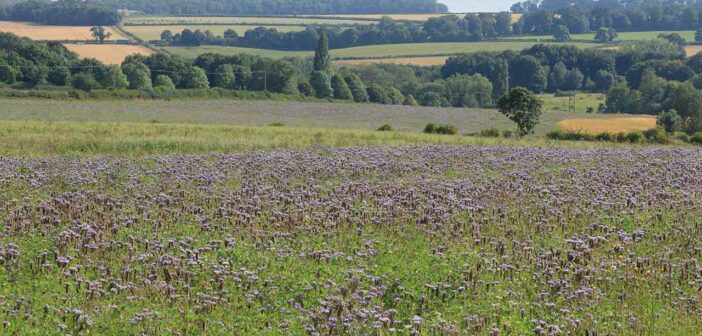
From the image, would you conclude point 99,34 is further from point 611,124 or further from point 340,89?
point 611,124

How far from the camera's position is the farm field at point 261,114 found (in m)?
69.3

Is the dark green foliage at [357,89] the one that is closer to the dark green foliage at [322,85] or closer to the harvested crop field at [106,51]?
the dark green foliage at [322,85]

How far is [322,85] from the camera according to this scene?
457 ft

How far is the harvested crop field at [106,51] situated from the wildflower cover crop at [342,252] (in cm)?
12235

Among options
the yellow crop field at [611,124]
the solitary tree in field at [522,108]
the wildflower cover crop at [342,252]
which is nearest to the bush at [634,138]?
the solitary tree in field at [522,108]

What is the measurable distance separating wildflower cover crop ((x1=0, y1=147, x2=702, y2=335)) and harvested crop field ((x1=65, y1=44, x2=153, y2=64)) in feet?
401

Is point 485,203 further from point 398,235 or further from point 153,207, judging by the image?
point 153,207

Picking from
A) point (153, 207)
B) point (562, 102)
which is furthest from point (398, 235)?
point (562, 102)

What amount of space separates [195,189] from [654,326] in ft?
34.3

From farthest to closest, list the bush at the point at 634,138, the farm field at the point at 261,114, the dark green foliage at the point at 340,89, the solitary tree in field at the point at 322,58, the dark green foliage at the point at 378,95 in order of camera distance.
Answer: the solitary tree in field at the point at 322,58 < the dark green foliage at the point at 378,95 < the dark green foliage at the point at 340,89 < the farm field at the point at 261,114 < the bush at the point at 634,138

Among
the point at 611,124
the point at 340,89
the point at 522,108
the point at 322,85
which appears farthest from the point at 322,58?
the point at 522,108

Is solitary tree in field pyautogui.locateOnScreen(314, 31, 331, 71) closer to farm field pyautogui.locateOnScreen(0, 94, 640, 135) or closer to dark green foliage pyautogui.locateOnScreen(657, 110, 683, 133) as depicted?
farm field pyautogui.locateOnScreen(0, 94, 640, 135)

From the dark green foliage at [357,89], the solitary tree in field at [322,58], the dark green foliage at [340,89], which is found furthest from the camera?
the solitary tree in field at [322,58]

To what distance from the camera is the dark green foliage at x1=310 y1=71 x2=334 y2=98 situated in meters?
138
